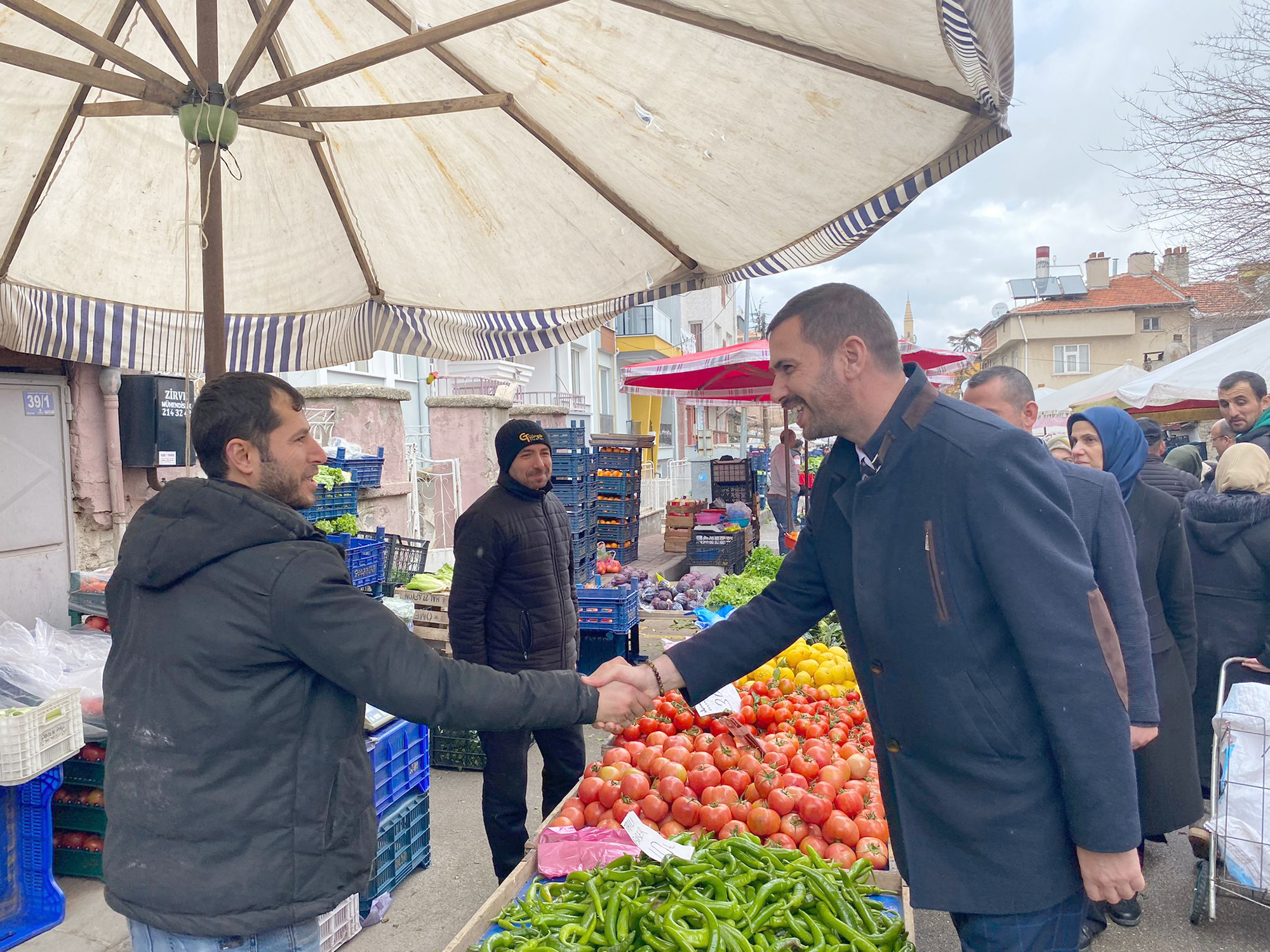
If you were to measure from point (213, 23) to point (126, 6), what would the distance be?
659 mm

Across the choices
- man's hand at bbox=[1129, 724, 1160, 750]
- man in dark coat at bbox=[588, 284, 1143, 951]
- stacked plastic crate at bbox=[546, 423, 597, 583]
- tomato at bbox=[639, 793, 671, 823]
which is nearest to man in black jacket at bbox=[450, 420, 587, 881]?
tomato at bbox=[639, 793, 671, 823]

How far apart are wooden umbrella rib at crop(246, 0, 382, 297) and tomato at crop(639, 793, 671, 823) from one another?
2.97 metres

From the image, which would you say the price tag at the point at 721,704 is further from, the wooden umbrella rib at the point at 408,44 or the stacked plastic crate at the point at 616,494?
the stacked plastic crate at the point at 616,494

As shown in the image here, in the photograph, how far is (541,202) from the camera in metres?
3.88

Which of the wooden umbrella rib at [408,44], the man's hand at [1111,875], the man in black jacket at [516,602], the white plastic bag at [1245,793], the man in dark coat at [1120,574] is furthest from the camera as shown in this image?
the man in black jacket at [516,602]

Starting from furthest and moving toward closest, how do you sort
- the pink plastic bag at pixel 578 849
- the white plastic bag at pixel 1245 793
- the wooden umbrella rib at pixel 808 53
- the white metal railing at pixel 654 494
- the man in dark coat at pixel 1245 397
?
the white metal railing at pixel 654 494 < the man in dark coat at pixel 1245 397 < the white plastic bag at pixel 1245 793 < the pink plastic bag at pixel 578 849 < the wooden umbrella rib at pixel 808 53

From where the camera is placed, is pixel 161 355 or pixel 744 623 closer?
pixel 744 623

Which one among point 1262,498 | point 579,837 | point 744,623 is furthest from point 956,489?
point 1262,498

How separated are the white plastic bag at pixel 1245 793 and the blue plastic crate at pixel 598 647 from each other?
15.2ft

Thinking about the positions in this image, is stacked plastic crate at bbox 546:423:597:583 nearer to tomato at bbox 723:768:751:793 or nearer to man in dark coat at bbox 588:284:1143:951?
tomato at bbox 723:768:751:793

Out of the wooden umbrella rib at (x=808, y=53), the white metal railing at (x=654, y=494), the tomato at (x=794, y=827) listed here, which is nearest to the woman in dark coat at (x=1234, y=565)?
the tomato at (x=794, y=827)

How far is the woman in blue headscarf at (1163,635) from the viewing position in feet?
13.1

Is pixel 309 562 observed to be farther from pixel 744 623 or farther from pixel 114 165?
pixel 114 165

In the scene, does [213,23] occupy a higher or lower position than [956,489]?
higher
